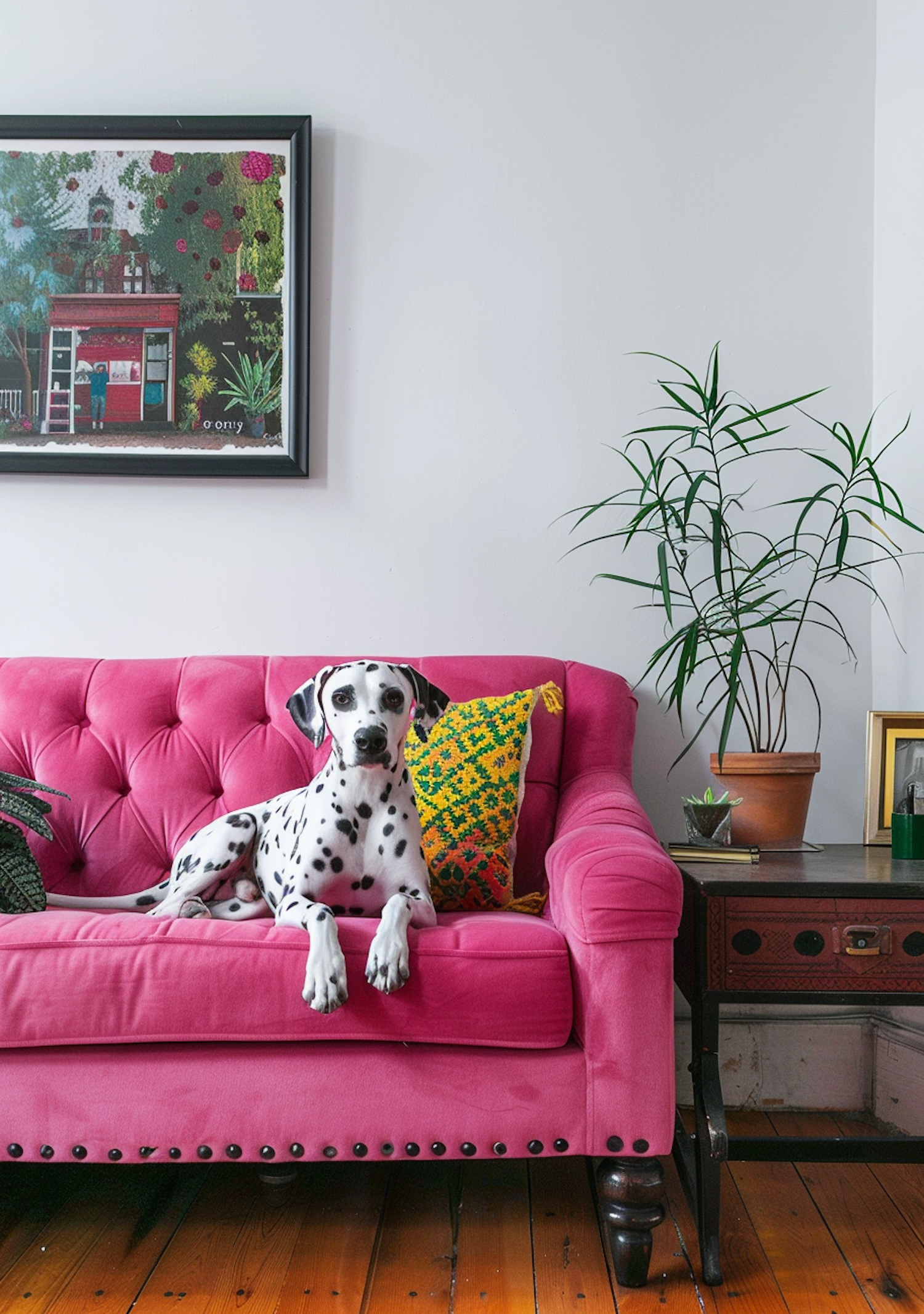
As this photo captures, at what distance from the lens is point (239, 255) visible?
255 cm

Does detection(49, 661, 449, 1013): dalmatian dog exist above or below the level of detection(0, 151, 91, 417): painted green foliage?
below

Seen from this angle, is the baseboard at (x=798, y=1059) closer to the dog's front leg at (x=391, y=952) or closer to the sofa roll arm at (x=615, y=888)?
the sofa roll arm at (x=615, y=888)

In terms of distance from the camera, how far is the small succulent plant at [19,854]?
1.77 meters

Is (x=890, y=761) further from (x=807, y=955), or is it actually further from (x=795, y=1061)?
(x=795, y=1061)

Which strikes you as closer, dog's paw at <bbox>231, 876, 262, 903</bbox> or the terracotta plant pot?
dog's paw at <bbox>231, 876, 262, 903</bbox>

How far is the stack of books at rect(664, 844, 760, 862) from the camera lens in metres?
1.94

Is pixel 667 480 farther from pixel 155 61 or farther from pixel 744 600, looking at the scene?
pixel 155 61

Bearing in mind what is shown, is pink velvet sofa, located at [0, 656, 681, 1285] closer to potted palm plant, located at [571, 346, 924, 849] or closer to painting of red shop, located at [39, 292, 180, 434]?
potted palm plant, located at [571, 346, 924, 849]

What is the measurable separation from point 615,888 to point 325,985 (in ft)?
1.53

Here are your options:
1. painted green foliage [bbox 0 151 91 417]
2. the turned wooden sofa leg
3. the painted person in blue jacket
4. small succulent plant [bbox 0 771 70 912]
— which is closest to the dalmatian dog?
small succulent plant [bbox 0 771 70 912]

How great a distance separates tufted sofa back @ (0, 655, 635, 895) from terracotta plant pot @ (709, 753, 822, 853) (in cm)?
27

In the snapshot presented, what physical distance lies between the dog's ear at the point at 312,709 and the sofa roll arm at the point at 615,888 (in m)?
0.50

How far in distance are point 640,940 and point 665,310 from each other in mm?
1730

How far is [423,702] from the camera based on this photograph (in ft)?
6.05
